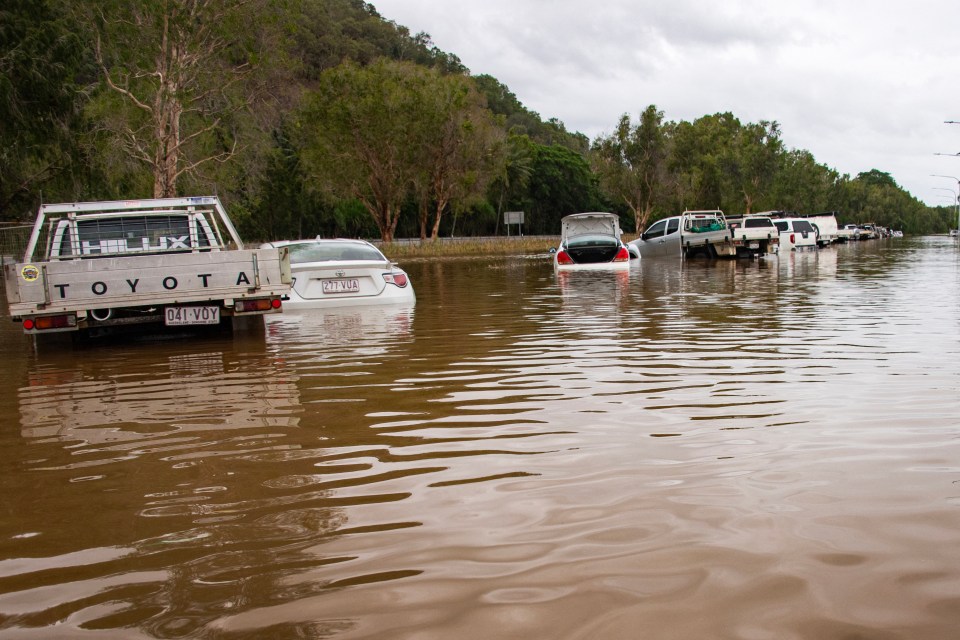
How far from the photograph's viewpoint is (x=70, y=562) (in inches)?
119

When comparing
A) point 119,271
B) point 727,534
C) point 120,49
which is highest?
point 120,49

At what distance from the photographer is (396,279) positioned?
12.3 m

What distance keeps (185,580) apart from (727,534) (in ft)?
6.20

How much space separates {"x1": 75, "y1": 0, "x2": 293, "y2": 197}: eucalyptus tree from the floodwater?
69.2ft

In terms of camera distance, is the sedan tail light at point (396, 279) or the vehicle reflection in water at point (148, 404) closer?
the vehicle reflection in water at point (148, 404)

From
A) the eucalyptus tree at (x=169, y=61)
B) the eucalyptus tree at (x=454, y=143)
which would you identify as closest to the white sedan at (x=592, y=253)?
the eucalyptus tree at (x=169, y=61)

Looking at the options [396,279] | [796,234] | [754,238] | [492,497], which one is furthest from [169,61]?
[796,234]

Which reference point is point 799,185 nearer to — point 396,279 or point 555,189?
point 555,189

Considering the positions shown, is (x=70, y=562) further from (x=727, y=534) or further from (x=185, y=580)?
(x=727, y=534)

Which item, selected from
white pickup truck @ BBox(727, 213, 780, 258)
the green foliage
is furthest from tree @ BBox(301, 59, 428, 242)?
the green foliage

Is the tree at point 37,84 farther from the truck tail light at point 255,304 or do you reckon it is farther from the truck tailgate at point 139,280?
the truck tail light at point 255,304

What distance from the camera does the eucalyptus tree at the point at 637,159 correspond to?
69250 millimetres

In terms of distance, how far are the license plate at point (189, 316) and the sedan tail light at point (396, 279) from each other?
3.08m

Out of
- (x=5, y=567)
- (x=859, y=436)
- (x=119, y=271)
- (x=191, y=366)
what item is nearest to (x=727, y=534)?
(x=859, y=436)
